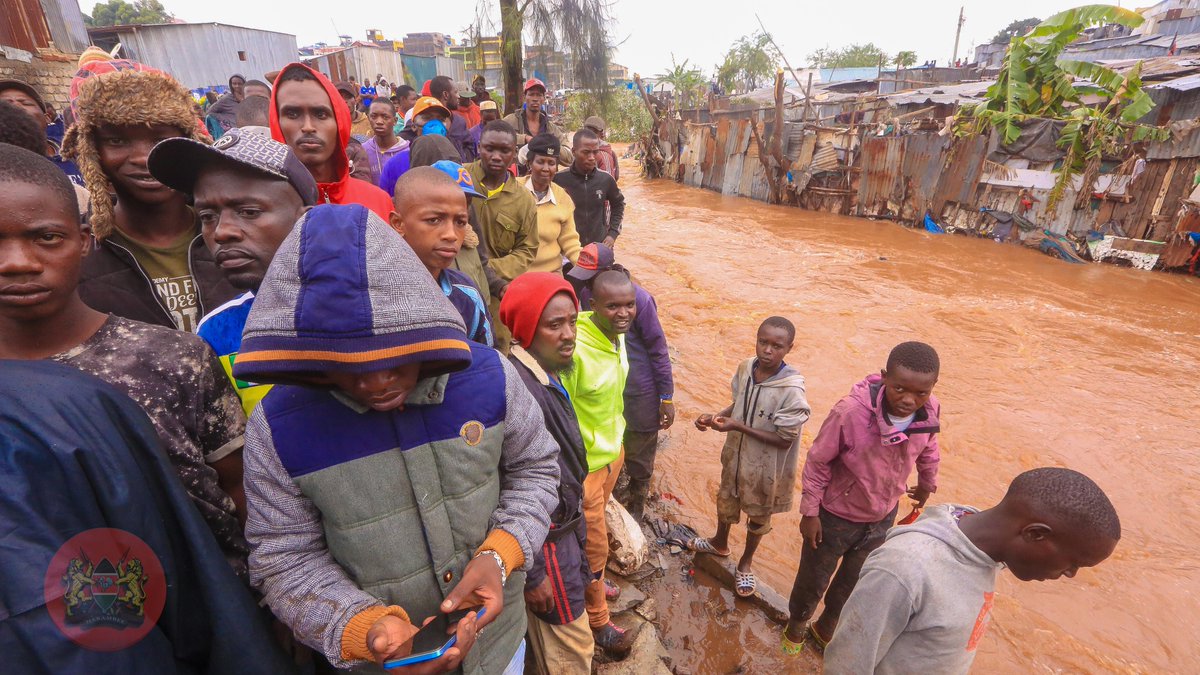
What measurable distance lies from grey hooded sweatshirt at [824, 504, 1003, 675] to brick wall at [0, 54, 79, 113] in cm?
1095

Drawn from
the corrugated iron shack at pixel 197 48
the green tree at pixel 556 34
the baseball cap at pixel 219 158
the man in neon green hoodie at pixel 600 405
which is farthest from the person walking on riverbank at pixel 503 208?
the corrugated iron shack at pixel 197 48

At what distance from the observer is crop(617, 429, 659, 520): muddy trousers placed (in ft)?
11.4

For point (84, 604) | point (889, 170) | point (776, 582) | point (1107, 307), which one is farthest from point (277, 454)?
point (889, 170)

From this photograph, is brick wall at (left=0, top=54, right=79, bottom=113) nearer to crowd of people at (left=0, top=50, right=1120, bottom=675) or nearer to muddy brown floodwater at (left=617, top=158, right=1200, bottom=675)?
crowd of people at (left=0, top=50, right=1120, bottom=675)

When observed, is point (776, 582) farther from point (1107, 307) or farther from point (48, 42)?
point (48, 42)

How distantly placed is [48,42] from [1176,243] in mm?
19113

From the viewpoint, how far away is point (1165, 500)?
455cm

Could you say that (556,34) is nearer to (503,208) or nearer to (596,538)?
(503,208)

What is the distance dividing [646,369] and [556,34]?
8.00 m

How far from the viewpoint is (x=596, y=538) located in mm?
2527

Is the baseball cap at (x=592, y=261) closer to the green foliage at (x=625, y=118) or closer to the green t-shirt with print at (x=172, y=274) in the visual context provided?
the green t-shirt with print at (x=172, y=274)

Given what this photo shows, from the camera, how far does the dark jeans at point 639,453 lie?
346cm

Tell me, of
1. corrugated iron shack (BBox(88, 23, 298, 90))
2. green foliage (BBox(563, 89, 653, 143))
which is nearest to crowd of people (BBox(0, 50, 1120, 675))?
corrugated iron shack (BBox(88, 23, 298, 90))

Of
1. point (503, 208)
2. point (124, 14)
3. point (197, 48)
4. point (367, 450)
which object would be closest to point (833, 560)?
point (367, 450)
